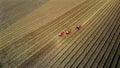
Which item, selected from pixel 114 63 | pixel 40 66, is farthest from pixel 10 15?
pixel 114 63

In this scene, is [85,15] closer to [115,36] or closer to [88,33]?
[88,33]

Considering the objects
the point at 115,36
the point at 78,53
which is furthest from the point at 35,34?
the point at 115,36

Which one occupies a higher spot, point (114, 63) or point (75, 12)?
point (114, 63)

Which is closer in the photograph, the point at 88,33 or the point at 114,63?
the point at 114,63

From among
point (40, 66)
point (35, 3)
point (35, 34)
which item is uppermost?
point (40, 66)

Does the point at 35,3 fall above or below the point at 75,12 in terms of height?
below

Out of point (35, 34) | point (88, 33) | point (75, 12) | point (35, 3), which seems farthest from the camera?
point (35, 3)

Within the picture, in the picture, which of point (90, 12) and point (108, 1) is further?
point (108, 1)

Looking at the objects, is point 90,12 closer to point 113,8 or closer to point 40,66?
point 113,8

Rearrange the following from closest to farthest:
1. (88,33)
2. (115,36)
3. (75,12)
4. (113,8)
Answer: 1. (115,36)
2. (88,33)
3. (113,8)
4. (75,12)
